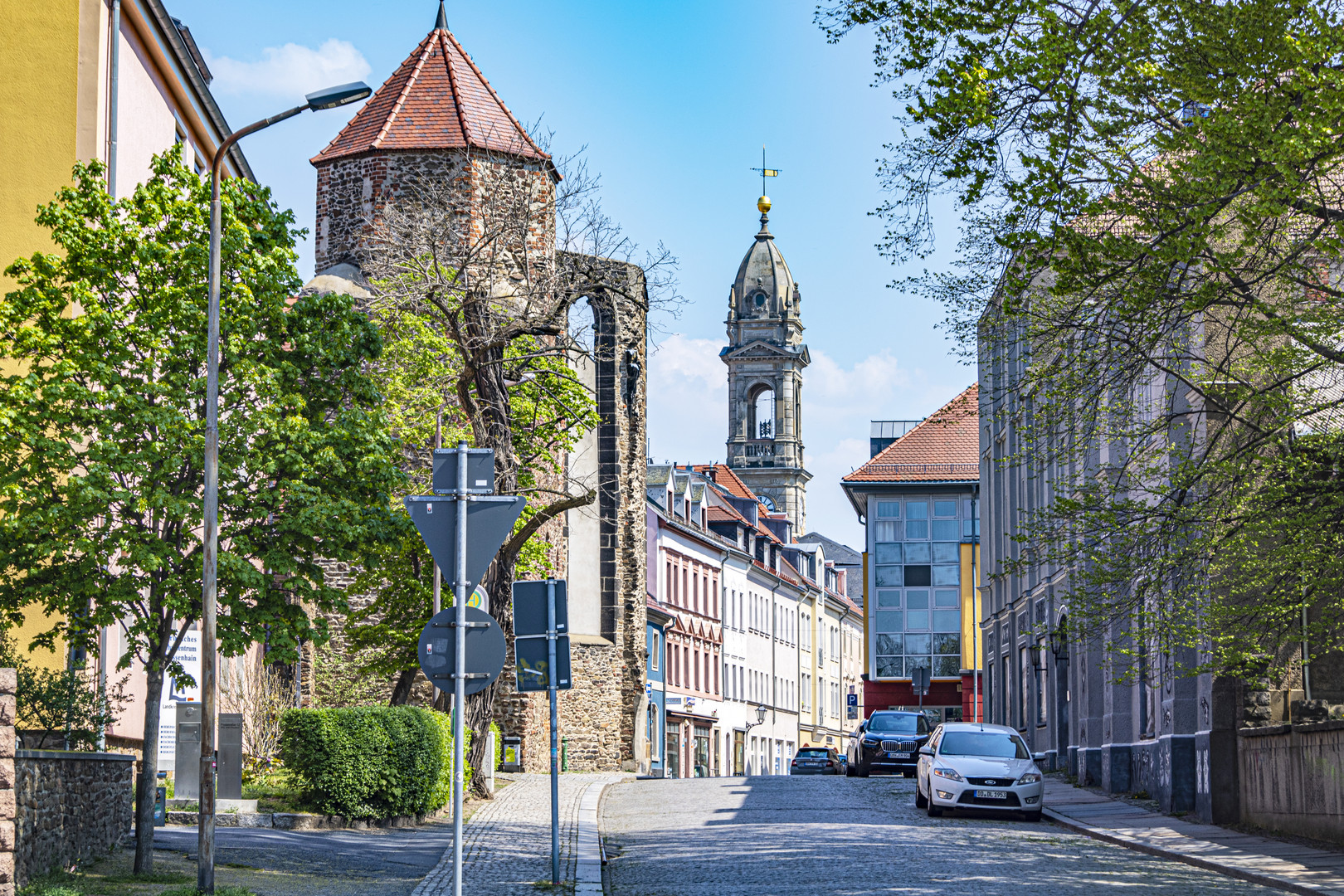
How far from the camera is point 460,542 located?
11273mm

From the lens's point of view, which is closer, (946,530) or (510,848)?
(510,848)

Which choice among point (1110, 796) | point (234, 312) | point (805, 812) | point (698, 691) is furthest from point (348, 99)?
point (698, 691)

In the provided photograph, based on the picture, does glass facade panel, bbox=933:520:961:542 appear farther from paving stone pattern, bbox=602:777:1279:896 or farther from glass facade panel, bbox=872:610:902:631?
paving stone pattern, bbox=602:777:1279:896

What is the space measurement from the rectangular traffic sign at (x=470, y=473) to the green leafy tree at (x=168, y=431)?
18.3 feet

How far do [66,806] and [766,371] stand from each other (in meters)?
109

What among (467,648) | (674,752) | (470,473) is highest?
(470,473)

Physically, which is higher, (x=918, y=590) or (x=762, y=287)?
(x=762, y=287)

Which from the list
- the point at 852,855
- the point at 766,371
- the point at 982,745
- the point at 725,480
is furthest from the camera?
the point at 766,371

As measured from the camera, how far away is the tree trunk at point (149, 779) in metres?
15.2

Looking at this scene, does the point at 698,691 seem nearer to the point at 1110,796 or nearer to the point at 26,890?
the point at 1110,796

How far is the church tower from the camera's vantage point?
122 metres

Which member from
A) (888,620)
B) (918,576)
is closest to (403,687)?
(888,620)

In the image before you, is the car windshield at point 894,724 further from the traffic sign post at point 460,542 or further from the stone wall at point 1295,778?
the traffic sign post at point 460,542

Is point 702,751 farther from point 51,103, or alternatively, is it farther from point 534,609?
point 534,609
